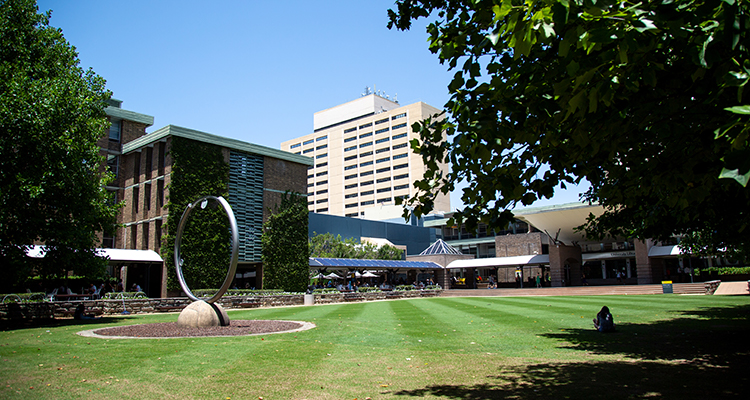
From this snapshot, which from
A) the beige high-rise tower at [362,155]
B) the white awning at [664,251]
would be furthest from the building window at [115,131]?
the beige high-rise tower at [362,155]

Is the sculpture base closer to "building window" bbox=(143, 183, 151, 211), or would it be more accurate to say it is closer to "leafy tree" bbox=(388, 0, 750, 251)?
"leafy tree" bbox=(388, 0, 750, 251)

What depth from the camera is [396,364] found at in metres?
8.47

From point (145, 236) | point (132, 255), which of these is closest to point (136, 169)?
point (145, 236)

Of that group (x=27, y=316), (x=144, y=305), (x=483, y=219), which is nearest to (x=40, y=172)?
(x=27, y=316)

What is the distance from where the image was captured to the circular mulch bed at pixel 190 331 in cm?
1290

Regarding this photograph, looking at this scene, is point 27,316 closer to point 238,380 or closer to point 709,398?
point 238,380

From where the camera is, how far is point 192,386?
682 cm

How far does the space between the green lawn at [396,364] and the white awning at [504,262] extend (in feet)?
109

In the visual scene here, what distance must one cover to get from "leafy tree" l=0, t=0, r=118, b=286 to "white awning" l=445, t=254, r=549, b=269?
121 ft

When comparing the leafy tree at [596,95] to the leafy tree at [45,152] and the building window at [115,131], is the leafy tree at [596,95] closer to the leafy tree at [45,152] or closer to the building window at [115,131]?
the leafy tree at [45,152]

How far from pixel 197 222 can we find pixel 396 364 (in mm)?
27729

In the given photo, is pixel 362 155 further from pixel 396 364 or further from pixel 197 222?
pixel 396 364

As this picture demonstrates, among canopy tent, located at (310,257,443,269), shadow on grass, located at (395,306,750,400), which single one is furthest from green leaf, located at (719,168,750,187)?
canopy tent, located at (310,257,443,269)

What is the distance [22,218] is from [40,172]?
1.77 m
